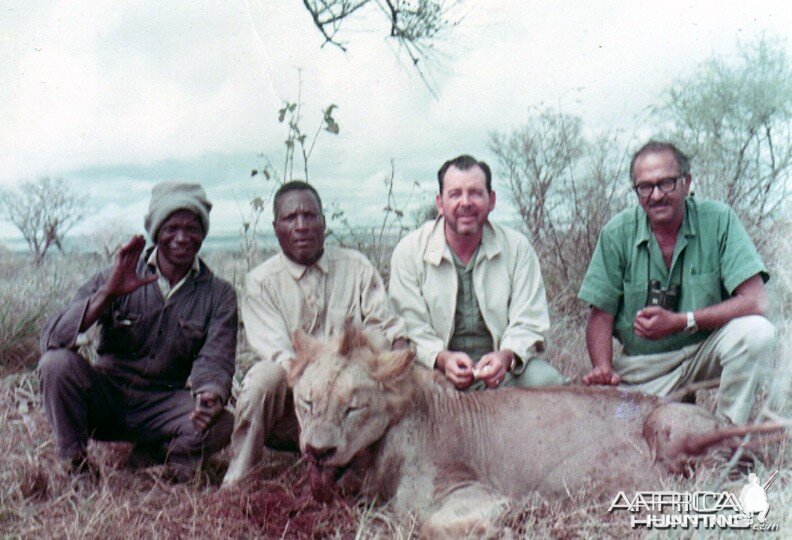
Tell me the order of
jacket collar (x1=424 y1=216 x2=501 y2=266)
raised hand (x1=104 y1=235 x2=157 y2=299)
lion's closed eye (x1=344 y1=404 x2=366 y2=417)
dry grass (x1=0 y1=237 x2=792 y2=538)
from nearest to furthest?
dry grass (x1=0 y1=237 x2=792 y2=538) → lion's closed eye (x1=344 y1=404 x2=366 y2=417) → raised hand (x1=104 y1=235 x2=157 y2=299) → jacket collar (x1=424 y1=216 x2=501 y2=266)

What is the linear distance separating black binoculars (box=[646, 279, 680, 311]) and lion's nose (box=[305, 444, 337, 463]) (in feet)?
7.97

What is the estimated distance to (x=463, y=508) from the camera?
366 cm

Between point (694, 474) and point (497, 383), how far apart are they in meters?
1.09

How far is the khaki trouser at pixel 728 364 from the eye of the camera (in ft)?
15.4

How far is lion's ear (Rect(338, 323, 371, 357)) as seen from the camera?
12.8 feet

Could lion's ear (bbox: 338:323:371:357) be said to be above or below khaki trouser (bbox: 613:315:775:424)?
above

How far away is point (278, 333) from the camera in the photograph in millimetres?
4734

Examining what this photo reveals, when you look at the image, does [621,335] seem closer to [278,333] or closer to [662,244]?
[662,244]

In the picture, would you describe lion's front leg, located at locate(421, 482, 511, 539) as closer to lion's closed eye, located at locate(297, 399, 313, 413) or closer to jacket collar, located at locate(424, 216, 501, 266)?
lion's closed eye, located at locate(297, 399, 313, 413)

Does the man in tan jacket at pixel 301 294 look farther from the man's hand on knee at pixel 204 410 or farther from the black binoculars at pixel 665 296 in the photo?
the black binoculars at pixel 665 296

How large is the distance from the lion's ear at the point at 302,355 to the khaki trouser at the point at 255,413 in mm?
399

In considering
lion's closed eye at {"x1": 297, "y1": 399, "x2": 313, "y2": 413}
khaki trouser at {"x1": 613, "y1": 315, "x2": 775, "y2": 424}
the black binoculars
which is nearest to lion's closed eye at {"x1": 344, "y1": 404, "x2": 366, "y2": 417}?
lion's closed eye at {"x1": 297, "y1": 399, "x2": 313, "y2": 413}

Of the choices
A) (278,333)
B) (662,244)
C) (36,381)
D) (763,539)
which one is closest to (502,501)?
(763,539)

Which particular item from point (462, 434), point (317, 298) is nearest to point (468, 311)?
point (317, 298)
